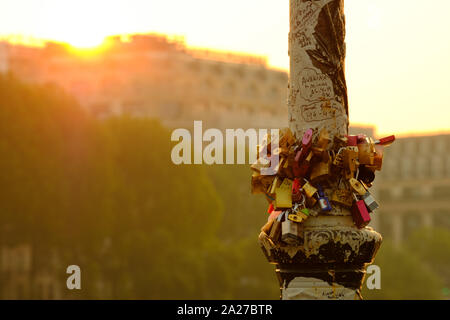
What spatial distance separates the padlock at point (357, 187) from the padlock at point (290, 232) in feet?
2.08

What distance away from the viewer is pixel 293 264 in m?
14.2

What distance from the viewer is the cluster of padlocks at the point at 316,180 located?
46.4ft

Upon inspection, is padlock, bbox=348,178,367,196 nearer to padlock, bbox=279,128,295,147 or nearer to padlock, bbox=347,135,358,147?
padlock, bbox=347,135,358,147

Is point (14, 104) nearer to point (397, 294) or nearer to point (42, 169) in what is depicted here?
point (42, 169)

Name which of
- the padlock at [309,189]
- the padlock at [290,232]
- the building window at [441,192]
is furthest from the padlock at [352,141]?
the building window at [441,192]

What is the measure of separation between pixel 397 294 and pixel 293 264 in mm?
81111

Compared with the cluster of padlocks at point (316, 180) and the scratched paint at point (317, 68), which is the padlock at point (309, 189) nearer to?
the cluster of padlocks at point (316, 180)

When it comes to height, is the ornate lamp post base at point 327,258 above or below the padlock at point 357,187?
below

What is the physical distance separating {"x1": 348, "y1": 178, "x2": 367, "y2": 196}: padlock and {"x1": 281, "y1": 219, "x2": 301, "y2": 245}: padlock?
63 centimetres

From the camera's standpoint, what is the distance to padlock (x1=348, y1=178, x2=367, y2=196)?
14219 millimetres

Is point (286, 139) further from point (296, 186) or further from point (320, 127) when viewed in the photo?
point (296, 186)

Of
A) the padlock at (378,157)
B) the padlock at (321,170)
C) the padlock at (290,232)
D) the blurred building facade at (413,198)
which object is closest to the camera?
the padlock at (290,232)

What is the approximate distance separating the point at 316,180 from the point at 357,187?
376 millimetres

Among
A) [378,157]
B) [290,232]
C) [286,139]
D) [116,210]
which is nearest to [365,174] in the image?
[378,157]
